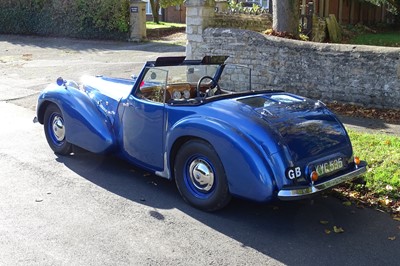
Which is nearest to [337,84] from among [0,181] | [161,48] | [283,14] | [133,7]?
[283,14]

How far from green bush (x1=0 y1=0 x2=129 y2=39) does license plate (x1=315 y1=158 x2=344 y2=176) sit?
1936cm

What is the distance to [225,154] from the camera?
4.64 meters

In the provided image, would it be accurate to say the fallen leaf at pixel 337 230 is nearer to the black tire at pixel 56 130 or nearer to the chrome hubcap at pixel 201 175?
the chrome hubcap at pixel 201 175

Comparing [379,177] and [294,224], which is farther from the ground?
[379,177]

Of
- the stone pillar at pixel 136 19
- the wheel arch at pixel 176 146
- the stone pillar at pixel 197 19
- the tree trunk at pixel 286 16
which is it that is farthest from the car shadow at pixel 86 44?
the wheel arch at pixel 176 146

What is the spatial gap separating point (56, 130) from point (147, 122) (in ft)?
6.14

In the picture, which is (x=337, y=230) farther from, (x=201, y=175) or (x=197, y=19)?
(x=197, y=19)

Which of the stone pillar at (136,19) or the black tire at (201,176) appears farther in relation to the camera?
the stone pillar at (136,19)

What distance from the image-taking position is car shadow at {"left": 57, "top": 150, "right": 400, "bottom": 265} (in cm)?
417

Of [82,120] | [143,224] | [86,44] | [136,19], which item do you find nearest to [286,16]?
[82,120]

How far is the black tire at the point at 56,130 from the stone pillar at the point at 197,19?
5.61 meters

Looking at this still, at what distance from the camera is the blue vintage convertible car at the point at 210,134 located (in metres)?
4.51

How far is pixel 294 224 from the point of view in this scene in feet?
15.8

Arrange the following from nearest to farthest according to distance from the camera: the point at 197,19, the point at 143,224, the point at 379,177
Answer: the point at 143,224 < the point at 379,177 < the point at 197,19
